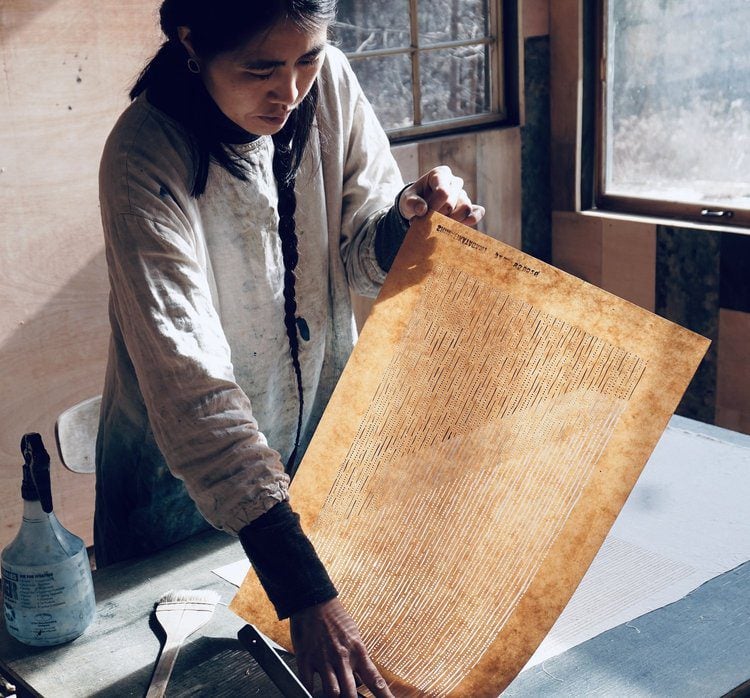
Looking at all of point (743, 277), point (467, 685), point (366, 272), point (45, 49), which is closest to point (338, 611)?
point (467, 685)

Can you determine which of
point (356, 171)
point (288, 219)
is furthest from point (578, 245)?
point (288, 219)

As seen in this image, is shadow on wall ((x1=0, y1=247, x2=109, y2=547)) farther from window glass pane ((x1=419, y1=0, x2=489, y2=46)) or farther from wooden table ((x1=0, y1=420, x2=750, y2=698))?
wooden table ((x1=0, y1=420, x2=750, y2=698))

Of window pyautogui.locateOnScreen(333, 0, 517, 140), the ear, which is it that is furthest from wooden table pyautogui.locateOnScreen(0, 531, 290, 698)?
window pyautogui.locateOnScreen(333, 0, 517, 140)

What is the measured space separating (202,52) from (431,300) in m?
0.38

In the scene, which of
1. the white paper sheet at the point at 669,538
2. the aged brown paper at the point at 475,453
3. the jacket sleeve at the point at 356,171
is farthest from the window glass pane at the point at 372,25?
the aged brown paper at the point at 475,453

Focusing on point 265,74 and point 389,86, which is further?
point 389,86

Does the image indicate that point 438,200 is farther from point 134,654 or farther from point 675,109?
point 675,109

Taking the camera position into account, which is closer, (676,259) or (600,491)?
(600,491)

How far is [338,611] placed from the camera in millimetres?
912

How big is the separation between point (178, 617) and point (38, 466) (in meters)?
0.23

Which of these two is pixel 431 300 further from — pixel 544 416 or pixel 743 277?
pixel 743 277

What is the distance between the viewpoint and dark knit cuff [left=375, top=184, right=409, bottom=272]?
1191mm

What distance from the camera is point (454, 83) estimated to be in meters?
3.24

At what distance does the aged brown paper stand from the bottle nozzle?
24 cm
